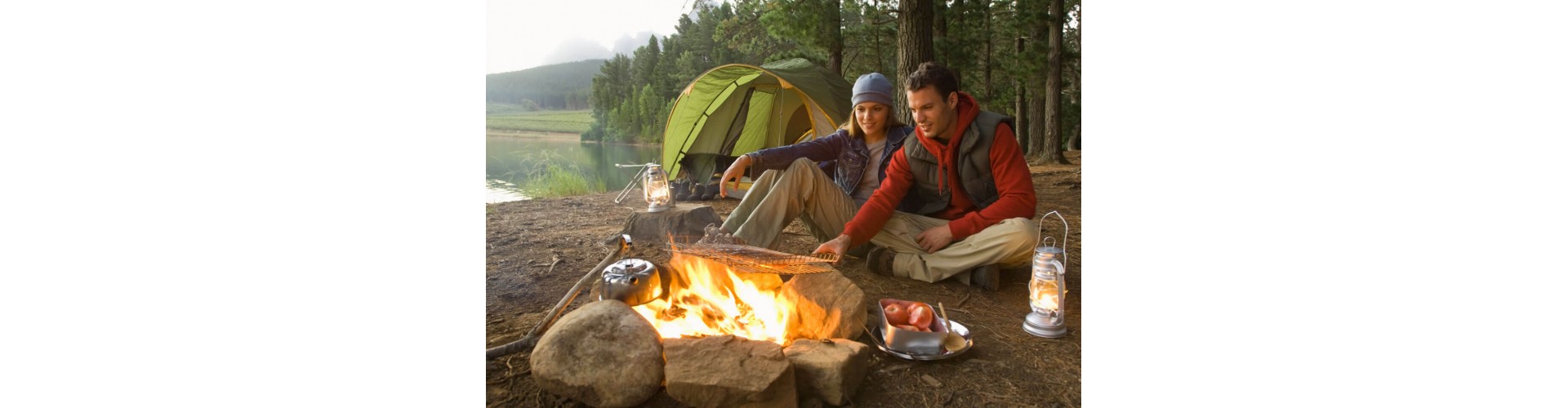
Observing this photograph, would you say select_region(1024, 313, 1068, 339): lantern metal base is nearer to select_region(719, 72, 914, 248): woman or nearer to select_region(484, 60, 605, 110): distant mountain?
select_region(719, 72, 914, 248): woman

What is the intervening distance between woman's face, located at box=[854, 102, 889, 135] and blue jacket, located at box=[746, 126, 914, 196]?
0.05 meters

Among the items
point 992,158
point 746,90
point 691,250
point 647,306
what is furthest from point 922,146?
point 746,90

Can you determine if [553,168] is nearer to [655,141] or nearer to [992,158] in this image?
[655,141]

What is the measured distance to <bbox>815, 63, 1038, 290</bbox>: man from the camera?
191 centimetres

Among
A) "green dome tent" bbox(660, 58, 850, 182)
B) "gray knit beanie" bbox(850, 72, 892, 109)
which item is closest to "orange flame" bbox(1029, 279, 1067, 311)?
"gray knit beanie" bbox(850, 72, 892, 109)

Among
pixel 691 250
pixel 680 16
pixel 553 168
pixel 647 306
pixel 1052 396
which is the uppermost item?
pixel 680 16

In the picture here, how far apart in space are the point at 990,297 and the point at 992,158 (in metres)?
0.40

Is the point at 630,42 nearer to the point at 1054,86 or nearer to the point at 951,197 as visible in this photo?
the point at 951,197

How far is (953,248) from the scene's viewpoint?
6.83 ft

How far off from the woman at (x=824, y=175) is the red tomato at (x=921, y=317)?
677 mm

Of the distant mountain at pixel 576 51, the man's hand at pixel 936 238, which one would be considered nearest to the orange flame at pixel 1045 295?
the man's hand at pixel 936 238

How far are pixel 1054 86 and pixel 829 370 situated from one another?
1071mm

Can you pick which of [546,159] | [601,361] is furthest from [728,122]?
[601,361]

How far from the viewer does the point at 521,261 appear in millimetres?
2467
